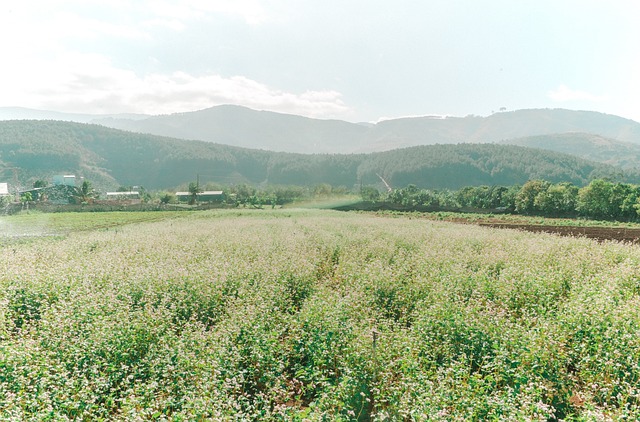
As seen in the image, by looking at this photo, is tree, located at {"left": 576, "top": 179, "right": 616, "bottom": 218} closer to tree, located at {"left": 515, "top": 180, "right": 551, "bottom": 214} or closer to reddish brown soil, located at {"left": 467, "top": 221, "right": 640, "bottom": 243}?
tree, located at {"left": 515, "top": 180, "right": 551, "bottom": 214}

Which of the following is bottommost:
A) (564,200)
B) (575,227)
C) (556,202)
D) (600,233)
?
(575,227)

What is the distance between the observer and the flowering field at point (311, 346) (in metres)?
5.63

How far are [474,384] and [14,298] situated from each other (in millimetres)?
12603

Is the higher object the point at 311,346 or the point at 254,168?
the point at 254,168

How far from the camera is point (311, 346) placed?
7.55m

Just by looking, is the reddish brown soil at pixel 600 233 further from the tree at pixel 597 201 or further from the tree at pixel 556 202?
the tree at pixel 556 202

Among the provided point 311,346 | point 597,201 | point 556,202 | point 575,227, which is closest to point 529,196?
point 556,202

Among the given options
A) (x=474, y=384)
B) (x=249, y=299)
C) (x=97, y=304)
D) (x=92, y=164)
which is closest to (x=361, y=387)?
(x=474, y=384)

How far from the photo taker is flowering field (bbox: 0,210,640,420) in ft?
18.5

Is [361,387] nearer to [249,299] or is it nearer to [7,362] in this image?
[249,299]

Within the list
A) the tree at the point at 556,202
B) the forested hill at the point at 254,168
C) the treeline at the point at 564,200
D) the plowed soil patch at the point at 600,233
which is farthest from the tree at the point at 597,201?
the forested hill at the point at 254,168

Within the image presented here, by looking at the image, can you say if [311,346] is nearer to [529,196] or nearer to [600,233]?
[600,233]

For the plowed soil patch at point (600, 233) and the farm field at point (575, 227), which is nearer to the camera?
the plowed soil patch at point (600, 233)

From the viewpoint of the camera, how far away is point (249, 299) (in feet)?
32.1
